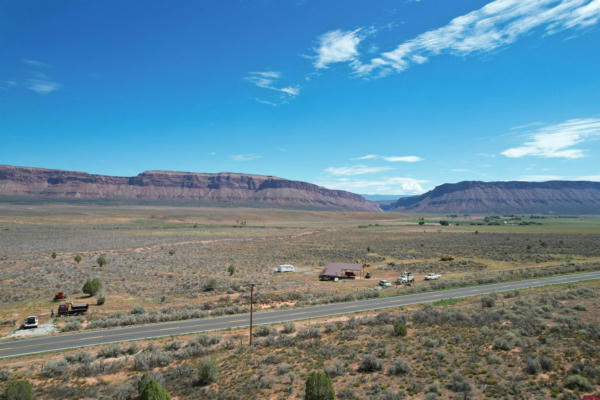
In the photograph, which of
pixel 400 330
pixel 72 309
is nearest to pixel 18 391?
pixel 72 309

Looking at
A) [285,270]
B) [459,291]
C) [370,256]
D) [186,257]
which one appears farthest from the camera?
[370,256]

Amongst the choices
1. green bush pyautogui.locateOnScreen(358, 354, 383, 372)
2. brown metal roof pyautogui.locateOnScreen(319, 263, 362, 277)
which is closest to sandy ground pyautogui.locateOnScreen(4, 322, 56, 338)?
green bush pyautogui.locateOnScreen(358, 354, 383, 372)

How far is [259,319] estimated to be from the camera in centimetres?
2916

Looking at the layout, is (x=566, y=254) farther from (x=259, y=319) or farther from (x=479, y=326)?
(x=259, y=319)

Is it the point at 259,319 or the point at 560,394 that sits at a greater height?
the point at 560,394

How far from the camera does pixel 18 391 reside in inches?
563

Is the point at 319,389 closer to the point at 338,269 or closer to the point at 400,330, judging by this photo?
the point at 400,330

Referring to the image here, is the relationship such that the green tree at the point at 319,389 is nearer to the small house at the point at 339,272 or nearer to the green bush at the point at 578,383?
the green bush at the point at 578,383

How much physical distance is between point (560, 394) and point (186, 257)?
6416 cm

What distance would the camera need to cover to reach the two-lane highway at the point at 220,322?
77.7 feet

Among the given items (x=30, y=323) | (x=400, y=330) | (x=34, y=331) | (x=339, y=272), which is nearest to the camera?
(x=400, y=330)

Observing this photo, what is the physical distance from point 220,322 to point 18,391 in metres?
15.6

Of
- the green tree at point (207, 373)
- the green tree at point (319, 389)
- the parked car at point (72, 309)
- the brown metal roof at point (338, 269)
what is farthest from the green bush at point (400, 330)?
the parked car at point (72, 309)

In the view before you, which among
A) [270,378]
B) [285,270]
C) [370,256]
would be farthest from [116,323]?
[370,256]
